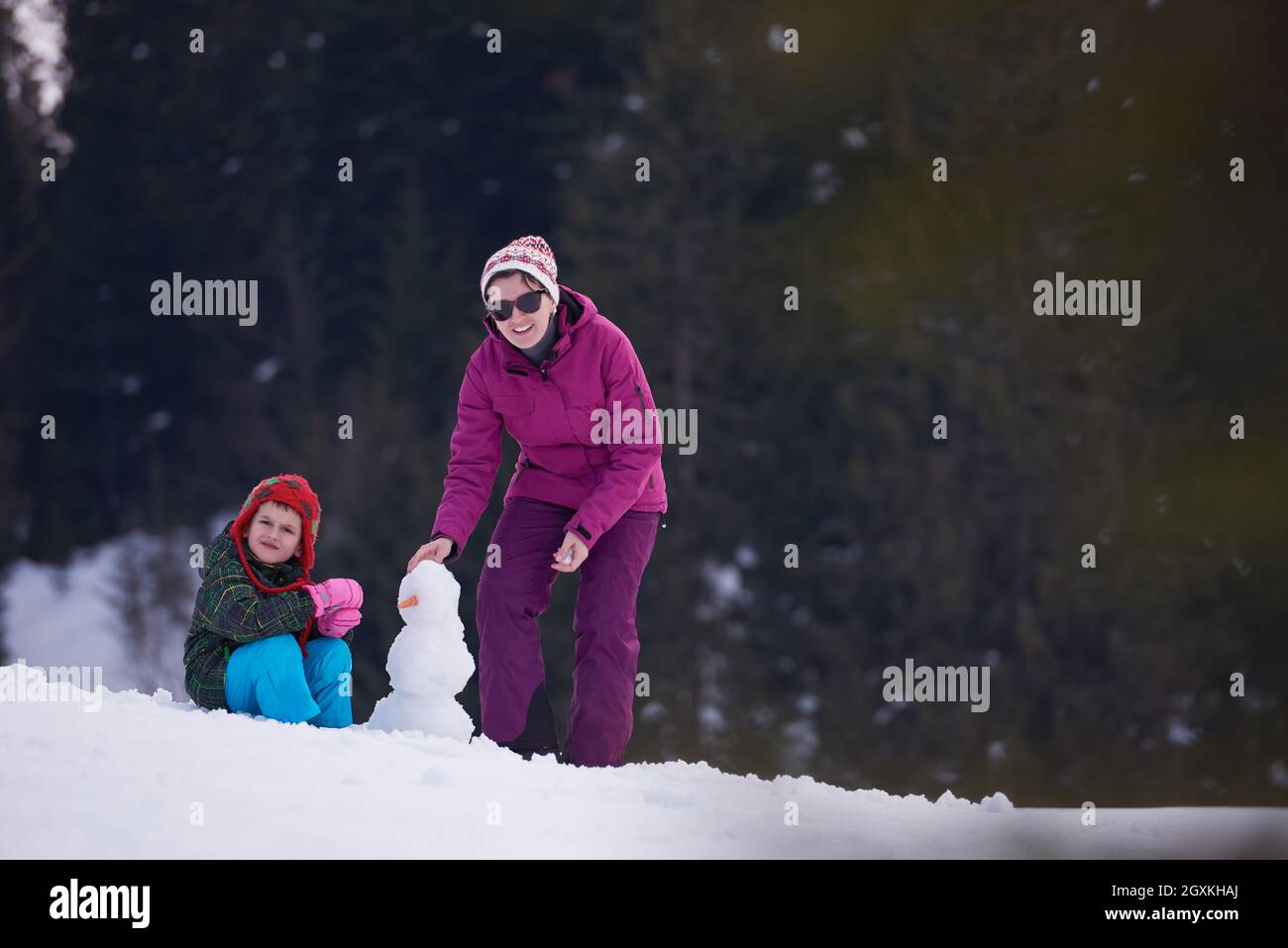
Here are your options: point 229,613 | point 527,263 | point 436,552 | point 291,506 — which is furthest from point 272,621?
point 527,263

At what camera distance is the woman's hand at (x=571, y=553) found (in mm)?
5062

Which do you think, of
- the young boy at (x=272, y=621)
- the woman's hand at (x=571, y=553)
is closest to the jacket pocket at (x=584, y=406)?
the woman's hand at (x=571, y=553)

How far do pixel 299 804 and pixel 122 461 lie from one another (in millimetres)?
26054

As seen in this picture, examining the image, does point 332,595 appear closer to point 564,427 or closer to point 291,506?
point 291,506

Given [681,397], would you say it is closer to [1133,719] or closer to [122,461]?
[1133,719]

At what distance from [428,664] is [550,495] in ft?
2.46

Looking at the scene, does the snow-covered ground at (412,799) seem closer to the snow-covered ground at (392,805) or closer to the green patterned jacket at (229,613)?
the snow-covered ground at (392,805)

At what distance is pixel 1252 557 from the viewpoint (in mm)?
18719

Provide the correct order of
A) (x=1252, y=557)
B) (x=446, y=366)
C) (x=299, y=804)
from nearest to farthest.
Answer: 1. (x=299, y=804)
2. (x=1252, y=557)
3. (x=446, y=366)

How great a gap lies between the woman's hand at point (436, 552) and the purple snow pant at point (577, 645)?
0.17m

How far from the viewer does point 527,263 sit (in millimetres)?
5344

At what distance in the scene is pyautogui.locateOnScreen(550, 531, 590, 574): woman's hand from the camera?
5062 mm

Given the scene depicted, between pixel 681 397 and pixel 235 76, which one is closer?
pixel 681 397

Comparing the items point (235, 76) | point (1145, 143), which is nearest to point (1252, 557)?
point (1145, 143)
